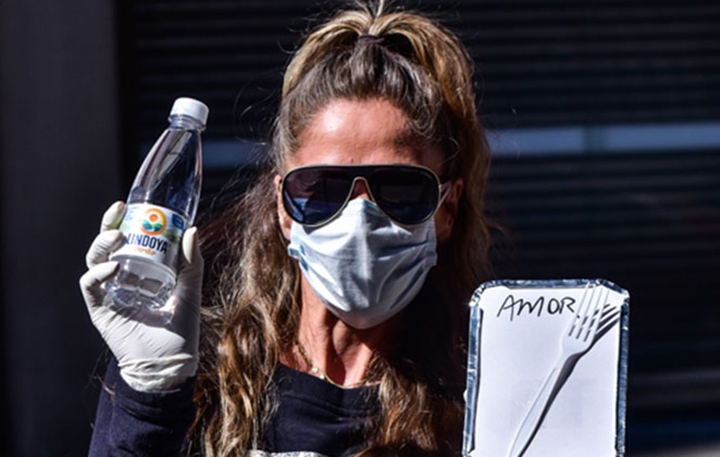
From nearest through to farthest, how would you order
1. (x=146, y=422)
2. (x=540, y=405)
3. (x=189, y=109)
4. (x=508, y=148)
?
(x=540, y=405) → (x=146, y=422) → (x=189, y=109) → (x=508, y=148)

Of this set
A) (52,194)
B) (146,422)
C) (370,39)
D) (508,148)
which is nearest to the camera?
(146,422)

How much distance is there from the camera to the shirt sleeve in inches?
67.9

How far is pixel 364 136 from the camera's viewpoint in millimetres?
1989

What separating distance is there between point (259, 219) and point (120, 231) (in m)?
0.55

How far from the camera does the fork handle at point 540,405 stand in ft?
5.17

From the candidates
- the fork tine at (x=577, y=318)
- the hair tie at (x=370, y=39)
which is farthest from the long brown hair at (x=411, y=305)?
the fork tine at (x=577, y=318)

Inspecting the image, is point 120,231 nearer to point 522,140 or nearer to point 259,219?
point 259,219

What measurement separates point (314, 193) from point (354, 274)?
17 centimetres

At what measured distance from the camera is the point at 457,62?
213cm

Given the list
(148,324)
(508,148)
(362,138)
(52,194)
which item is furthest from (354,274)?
(508,148)

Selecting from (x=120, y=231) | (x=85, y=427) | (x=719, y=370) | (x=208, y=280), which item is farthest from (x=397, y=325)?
(x=719, y=370)

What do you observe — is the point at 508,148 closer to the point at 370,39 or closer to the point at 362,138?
the point at 370,39

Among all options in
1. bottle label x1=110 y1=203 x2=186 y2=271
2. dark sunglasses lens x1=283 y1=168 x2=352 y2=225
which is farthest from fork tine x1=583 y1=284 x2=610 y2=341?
bottle label x1=110 y1=203 x2=186 y2=271

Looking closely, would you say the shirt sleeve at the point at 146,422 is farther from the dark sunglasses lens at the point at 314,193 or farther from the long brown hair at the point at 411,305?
the dark sunglasses lens at the point at 314,193
